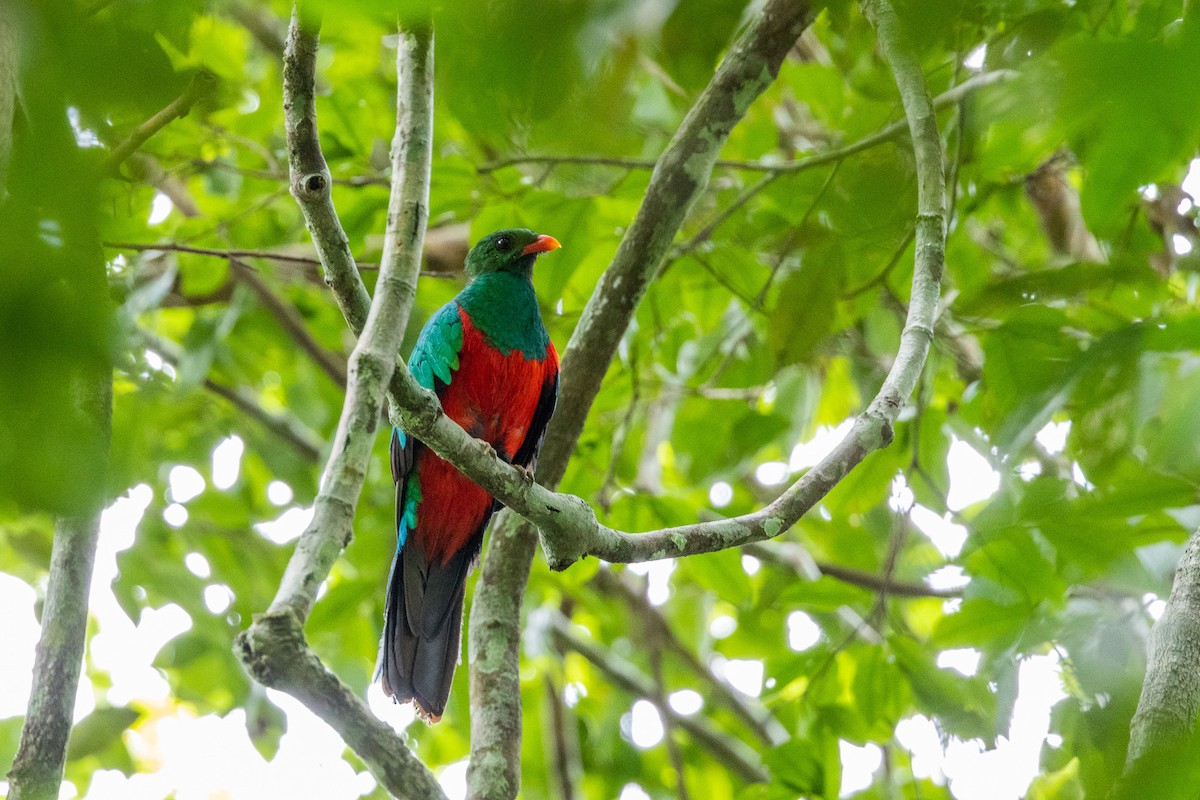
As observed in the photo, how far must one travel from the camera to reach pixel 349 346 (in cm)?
668

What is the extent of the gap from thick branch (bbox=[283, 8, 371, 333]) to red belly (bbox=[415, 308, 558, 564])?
213 cm

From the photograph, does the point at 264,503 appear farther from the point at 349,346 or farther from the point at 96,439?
the point at 96,439

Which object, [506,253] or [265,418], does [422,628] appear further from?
[265,418]

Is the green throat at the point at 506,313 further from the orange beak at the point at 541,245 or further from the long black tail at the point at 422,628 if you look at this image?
the long black tail at the point at 422,628

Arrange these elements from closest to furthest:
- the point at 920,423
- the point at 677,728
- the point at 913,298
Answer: the point at 913,298, the point at 920,423, the point at 677,728

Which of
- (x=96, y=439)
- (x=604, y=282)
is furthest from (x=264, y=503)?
(x=96, y=439)

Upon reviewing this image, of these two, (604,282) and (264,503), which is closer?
(604,282)

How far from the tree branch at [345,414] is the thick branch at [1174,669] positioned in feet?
5.27

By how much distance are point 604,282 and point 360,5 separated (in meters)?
3.23

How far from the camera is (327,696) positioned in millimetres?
2402

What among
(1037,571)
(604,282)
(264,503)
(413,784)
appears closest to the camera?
(413,784)

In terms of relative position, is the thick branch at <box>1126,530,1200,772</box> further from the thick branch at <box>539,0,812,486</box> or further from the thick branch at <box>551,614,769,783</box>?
the thick branch at <box>551,614,769,783</box>

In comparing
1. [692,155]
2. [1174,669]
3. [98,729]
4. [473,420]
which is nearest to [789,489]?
[1174,669]

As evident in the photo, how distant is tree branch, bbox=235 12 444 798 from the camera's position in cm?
218
